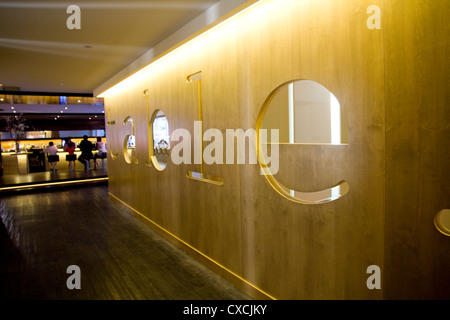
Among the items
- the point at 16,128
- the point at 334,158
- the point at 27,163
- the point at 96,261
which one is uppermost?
the point at 16,128

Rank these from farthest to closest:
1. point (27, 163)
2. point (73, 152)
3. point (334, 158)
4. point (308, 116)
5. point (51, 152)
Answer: point (73, 152)
point (27, 163)
point (51, 152)
point (308, 116)
point (334, 158)

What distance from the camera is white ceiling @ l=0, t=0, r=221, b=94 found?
317cm

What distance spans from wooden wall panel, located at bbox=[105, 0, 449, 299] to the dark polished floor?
1.45 ft

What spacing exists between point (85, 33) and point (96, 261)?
3010 millimetres

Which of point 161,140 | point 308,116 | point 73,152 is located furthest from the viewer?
point 161,140

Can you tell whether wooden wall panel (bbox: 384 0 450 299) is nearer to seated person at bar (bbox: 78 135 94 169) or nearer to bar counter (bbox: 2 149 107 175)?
seated person at bar (bbox: 78 135 94 169)


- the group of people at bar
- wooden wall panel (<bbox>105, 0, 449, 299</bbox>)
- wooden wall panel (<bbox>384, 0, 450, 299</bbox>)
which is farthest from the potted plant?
wooden wall panel (<bbox>384, 0, 450, 299</bbox>)

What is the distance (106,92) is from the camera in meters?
7.64

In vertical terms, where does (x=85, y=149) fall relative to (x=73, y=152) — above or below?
above

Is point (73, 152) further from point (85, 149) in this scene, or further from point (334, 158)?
point (334, 158)

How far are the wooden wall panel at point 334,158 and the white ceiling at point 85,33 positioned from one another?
589mm

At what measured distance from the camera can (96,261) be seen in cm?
403

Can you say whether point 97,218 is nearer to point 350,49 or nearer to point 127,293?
point 127,293

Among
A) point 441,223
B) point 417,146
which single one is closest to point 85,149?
point 417,146
